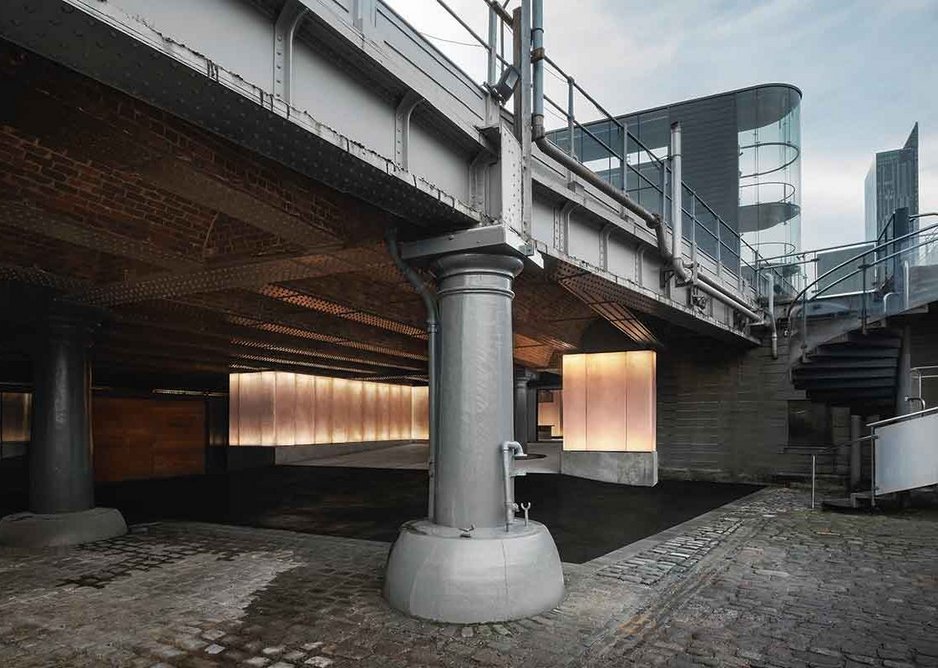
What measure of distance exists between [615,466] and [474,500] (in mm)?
11790

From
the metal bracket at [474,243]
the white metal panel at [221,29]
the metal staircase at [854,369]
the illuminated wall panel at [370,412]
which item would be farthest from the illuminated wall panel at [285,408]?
the white metal panel at [221,29]

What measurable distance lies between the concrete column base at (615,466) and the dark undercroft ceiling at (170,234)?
452cm

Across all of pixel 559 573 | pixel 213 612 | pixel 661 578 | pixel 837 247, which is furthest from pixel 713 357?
pixel 213 612

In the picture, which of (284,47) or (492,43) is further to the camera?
(492,43)

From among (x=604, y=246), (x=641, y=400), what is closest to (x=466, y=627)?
(x=604, y=246)

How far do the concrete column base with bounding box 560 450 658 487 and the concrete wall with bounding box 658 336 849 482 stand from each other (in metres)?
2.56

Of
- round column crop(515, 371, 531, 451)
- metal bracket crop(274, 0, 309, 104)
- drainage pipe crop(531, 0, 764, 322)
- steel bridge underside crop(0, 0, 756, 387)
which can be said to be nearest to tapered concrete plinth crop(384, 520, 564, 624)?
steel bridge underside crop(0, 0, 756, 387)

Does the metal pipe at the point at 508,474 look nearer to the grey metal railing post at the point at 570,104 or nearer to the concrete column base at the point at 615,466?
the grey metal railing post at the point at 570,104

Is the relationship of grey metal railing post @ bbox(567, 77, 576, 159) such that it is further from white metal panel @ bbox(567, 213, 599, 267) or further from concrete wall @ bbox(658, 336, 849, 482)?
concrete wall @ bbox(658, 336, 849, 482)

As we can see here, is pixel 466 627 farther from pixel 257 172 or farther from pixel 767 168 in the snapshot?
pixel 767 168

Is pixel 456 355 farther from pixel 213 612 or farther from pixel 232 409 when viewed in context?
pixel 232 409

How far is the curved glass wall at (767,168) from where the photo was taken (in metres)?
28.1

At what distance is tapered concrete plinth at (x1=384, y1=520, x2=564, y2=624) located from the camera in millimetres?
6137

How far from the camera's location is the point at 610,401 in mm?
17578
